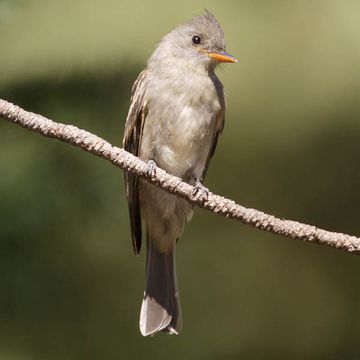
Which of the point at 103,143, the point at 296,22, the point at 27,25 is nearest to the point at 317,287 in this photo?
the point at 296,22

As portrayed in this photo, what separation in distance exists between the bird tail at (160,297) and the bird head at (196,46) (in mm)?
868

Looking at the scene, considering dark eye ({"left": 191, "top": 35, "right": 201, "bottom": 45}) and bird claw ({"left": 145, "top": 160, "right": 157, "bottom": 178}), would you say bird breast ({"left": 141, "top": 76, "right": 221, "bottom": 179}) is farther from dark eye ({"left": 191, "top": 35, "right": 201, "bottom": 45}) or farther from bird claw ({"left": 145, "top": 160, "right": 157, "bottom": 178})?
bird claw ({"left": 145, "top": 160, "right": 157, "bottom": 178})

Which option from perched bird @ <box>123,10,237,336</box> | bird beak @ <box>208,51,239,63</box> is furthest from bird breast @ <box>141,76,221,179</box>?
bird beak @ <box>208,51,239,63</box>

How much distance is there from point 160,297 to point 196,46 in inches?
44.4

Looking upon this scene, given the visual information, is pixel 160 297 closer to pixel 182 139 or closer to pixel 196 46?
pixel 182 139

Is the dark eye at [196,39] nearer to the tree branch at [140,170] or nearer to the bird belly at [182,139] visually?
the bird belly at [182,139]

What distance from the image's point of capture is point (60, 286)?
342 centimetres

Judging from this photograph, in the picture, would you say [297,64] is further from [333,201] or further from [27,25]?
[27,25]

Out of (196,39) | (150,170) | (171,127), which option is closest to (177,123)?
(171,127)

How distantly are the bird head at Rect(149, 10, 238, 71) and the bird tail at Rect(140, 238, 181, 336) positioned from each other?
34.2 inches

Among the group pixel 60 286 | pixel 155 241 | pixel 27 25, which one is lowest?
pixel 60 286

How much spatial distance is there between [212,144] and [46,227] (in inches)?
42.3

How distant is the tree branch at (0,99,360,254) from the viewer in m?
2.56

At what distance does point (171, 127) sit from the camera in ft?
12.2
